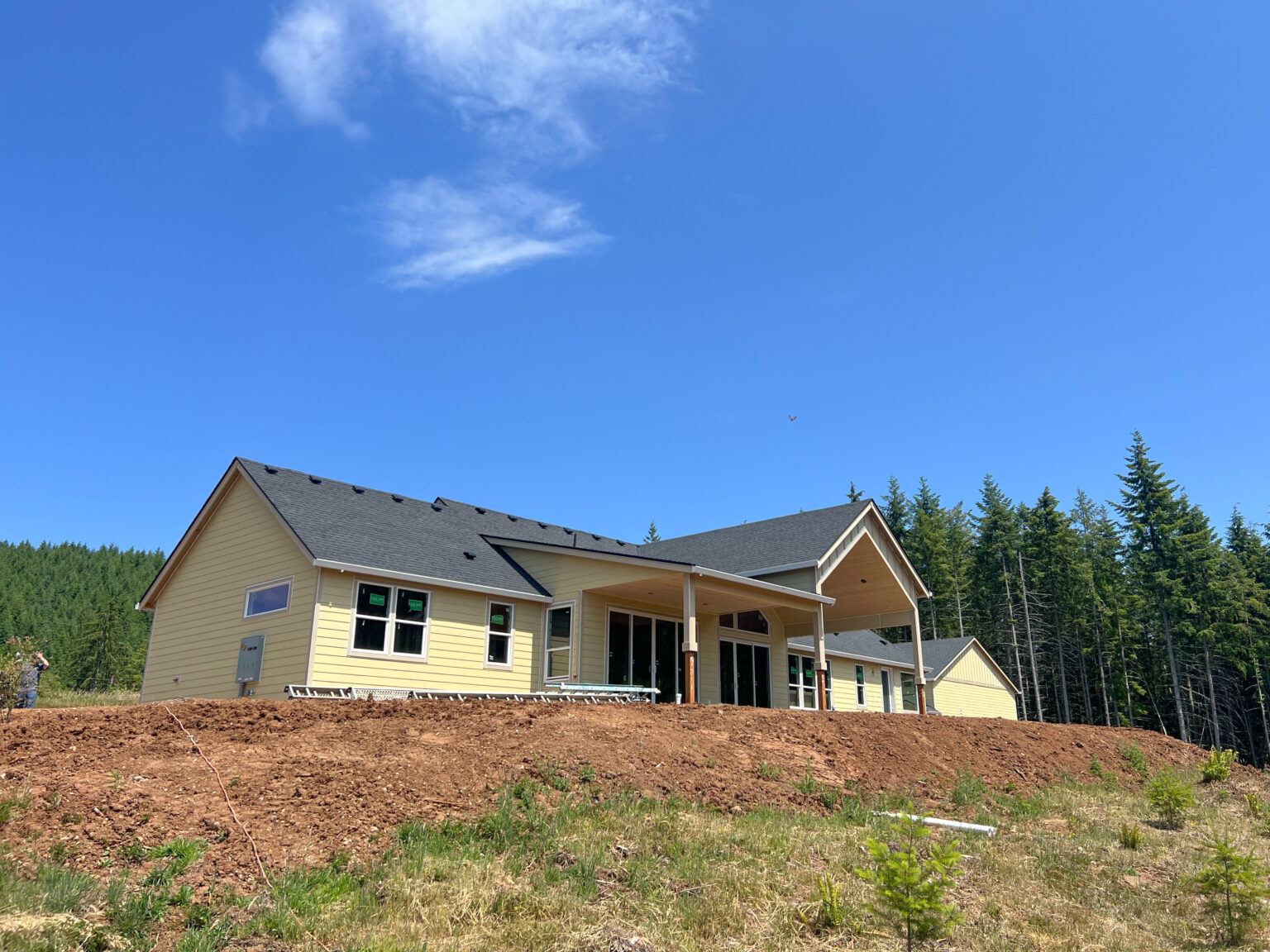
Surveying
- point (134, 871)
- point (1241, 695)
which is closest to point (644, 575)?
point (134, 871)

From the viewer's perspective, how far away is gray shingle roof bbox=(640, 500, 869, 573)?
2233cm

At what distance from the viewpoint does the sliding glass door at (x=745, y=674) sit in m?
23.7

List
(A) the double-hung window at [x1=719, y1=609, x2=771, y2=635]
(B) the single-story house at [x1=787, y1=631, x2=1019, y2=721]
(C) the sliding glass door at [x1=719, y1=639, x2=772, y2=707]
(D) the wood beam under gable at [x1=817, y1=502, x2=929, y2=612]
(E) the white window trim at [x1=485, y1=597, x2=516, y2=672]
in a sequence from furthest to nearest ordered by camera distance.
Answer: (B) the single-story house at [x1=787, y1=631, x2=1019, y2=721]
(A) the double-hung window at [x1=719, y1=609, x2=771, y2=635]
(C) the sliding glass door at [x1=719, y1=639, x2=772, y2=707]
(D) the wood beam under gable at [x1=817, y1=502, x2=929, y2=612]
(E) the white window trim at [x1=485, y1=597, x2=516, y2=672]

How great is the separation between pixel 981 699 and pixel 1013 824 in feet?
108

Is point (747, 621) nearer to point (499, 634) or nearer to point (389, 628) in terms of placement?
point (499, 634)

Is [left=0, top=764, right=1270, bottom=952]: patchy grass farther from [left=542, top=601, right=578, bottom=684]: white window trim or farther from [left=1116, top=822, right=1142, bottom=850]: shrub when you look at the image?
[left=542, top=601, right=578, bottom=684]: white window trim

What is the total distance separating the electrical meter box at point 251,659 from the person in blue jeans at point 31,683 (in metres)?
3.41

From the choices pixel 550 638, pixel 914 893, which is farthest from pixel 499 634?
pixel 914 893

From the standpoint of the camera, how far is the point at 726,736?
42.5 ft

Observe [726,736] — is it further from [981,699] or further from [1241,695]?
[1241,695]

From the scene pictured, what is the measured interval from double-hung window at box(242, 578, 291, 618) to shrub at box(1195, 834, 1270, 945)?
15.4m

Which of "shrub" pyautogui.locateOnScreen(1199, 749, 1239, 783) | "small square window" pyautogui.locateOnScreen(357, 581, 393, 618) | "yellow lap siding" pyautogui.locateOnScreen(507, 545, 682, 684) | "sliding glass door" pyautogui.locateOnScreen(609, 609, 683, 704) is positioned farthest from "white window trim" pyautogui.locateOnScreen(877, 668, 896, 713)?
"small square window" pyautogui.locateOnScreen(357, 581, 393, 618)

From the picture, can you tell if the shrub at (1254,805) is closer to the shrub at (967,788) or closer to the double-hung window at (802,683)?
the shrub at (967,788)

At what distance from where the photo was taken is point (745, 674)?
964 inches
